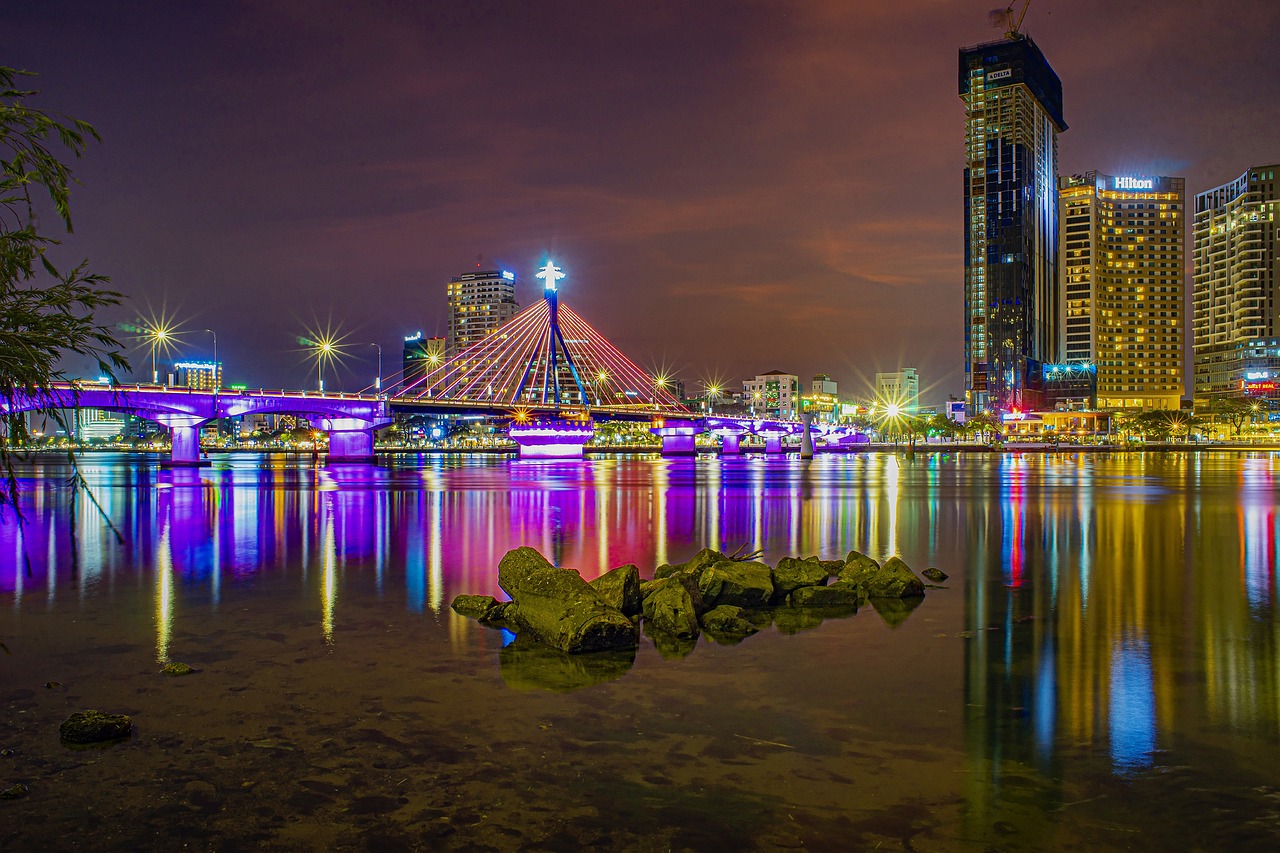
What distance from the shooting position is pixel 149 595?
1858cm

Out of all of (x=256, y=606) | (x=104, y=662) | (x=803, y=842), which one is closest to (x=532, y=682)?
(x=803, y=842)

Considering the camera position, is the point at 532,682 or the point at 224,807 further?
the point at 532,682

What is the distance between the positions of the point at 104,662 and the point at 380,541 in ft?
50.3

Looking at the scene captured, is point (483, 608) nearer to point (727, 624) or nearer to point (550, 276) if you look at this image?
point (727, 624)

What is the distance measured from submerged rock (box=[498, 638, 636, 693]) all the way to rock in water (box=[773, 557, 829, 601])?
4781mm

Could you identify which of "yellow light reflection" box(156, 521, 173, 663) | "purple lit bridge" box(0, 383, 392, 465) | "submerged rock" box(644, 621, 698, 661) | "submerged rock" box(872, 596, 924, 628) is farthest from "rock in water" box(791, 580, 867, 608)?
"purple lit bridge" box(0, 383, 392, 465)

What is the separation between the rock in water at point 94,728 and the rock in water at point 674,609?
301 inches

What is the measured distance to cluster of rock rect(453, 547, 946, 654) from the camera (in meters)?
13.5

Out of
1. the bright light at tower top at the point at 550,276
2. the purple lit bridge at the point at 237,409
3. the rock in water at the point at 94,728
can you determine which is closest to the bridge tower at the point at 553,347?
the bright light at tower top at the point at 550,276

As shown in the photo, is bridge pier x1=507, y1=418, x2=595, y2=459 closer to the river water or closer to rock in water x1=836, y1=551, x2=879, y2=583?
the river water

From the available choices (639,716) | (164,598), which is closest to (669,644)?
(639,716)

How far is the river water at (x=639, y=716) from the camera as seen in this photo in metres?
7.52

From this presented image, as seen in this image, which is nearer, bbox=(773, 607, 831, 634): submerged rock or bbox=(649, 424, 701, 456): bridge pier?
bbox=(773, 607, 831, 634): submerged rock

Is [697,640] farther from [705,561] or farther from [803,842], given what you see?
[803,842]
